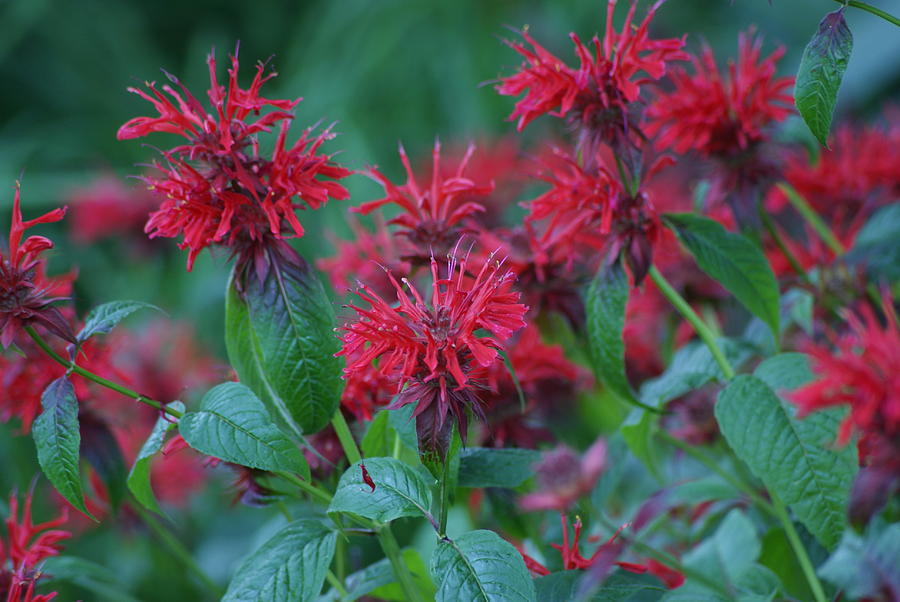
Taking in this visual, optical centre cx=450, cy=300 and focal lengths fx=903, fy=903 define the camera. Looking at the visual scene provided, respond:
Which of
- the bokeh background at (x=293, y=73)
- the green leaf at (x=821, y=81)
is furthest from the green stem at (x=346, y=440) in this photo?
the bokeh background at (x=293, y=73)

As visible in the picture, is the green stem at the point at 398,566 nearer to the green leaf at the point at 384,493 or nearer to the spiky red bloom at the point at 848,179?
the green leaf at the point at 384,493

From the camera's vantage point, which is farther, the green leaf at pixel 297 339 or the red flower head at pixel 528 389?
the red flower head at pixel 528 389

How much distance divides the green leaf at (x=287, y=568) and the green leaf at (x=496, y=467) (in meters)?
0.11

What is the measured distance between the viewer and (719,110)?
0.83 m

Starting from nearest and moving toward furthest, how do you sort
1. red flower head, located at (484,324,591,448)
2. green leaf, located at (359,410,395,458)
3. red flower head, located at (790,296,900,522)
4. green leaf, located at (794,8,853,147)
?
red flower head, located at (790,296,900,522), green leaf, located at (794,8,853,147), green leaf, located at (359,410,395,458), red flower head, located at (484,324,591,448)

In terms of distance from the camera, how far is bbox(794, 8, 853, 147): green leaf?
566 mm

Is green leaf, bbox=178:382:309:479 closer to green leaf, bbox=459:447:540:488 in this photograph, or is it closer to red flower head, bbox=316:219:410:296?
green leaf, bbox=459:447:540:488

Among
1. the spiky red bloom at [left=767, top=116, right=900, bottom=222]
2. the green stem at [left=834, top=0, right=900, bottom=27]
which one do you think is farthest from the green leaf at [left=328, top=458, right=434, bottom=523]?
the spiky red bloom at [left=767, top=116, right=900, bottom=222]

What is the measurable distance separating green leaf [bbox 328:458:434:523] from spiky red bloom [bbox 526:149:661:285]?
24 centimetres

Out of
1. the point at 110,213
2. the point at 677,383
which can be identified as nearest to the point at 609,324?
the point at 677,383

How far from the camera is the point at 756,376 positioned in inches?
26.1

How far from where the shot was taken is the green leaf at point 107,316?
2.04ft

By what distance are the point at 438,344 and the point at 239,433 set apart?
0.14 m

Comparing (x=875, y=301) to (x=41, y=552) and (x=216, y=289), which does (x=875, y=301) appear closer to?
(x=41, y=552)
